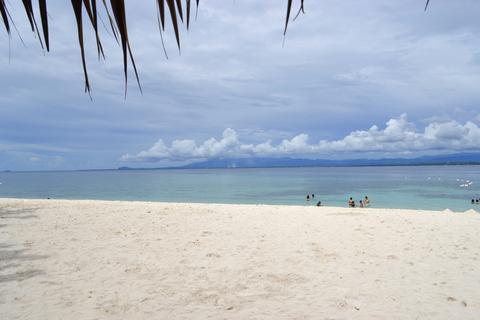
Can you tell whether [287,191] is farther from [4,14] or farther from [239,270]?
[4,14]

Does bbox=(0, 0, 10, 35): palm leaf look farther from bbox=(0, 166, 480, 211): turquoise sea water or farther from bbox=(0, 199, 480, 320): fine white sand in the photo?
bbox=(0, 166, 480, 211): turquoise sea water

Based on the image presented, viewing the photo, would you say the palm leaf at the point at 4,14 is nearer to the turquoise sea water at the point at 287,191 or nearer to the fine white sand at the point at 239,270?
the fine white sand at the point at 239,270

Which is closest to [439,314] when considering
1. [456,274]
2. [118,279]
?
[456,274]

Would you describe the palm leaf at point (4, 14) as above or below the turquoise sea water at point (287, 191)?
above

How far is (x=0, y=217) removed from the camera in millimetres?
10789

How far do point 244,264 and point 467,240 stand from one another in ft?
18.1

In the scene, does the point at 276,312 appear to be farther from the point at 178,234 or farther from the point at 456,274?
the point at 178,234

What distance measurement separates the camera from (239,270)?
550 centimetres

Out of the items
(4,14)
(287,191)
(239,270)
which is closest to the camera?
(4,14)

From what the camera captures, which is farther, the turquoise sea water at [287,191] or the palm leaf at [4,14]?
the turquoise sea water at [287,191]

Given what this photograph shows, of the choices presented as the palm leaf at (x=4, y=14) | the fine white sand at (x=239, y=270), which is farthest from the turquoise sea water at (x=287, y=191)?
the palm leaf at (x=4, y=14)

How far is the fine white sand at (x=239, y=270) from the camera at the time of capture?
4059 mm

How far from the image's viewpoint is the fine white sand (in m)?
4.06

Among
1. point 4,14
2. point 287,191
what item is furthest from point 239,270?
point 287,191
